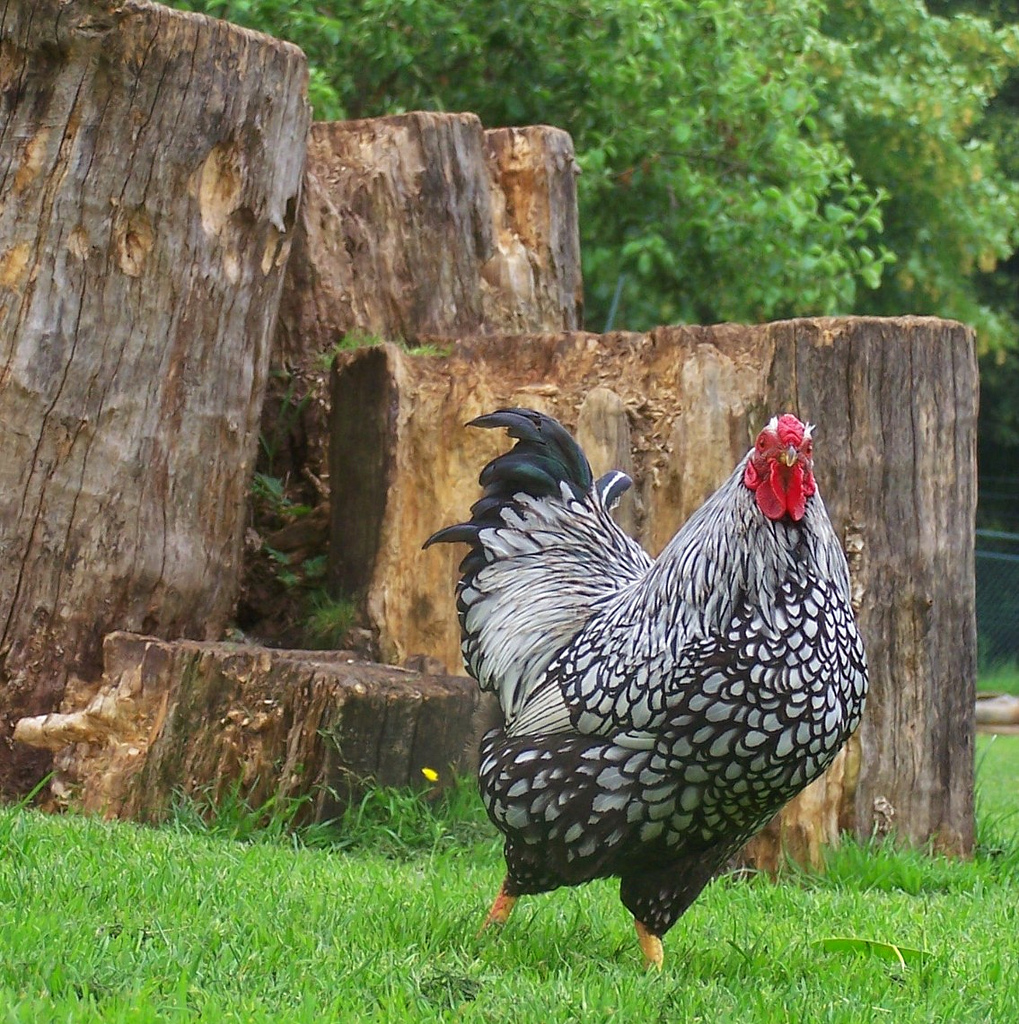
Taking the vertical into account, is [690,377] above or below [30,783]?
above

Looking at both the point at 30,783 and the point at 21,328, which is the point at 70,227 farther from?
the point at 30,783

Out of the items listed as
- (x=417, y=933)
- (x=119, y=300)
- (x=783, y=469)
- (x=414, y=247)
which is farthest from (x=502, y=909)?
(x=414, y=247)

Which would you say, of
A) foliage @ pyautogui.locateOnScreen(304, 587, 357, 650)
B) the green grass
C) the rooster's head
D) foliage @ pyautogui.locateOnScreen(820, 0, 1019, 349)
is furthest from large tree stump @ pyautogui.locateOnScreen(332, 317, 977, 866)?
foliage @ pyautogui.locateOnScreen(820, 0, 1019, 349)

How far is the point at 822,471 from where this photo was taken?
Answer: 17.7 feet

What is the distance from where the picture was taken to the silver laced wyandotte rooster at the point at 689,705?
3398 millimetres

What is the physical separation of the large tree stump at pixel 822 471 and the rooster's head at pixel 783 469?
1932 millimetres

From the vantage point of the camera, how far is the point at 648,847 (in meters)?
3.59

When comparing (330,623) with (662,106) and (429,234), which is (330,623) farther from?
(662,106)

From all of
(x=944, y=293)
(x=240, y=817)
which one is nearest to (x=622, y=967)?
(x=240, y=817)

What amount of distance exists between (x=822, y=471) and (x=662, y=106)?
19.2ft

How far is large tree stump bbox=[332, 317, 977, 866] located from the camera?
5.40 meters

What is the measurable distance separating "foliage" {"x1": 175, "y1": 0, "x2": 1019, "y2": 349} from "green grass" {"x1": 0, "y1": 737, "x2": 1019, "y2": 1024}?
17.5ft

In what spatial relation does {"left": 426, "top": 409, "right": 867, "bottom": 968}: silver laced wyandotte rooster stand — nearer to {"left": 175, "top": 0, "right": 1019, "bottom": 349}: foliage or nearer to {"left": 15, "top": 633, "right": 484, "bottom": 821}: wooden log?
{"left": 15, "top": 633, "right": 484, "bottom": 821}: wooden log

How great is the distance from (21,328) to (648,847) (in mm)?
3141
